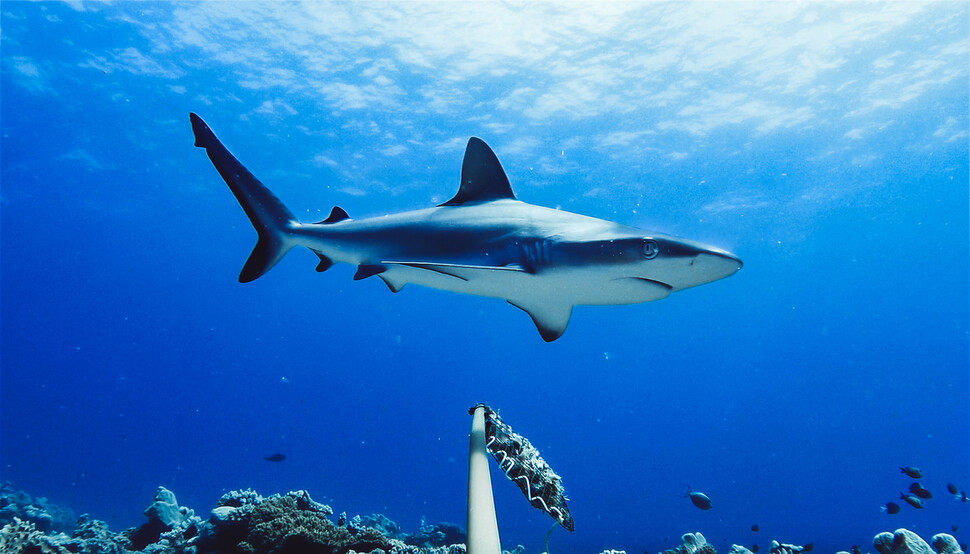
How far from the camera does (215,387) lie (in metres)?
98.8

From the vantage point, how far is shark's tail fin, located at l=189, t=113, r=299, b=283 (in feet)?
14.4

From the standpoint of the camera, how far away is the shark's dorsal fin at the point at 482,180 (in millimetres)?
4434

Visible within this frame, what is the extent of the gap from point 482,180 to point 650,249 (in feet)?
6.56

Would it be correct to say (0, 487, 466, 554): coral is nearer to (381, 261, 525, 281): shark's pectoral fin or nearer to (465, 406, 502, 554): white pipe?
(381, 261, 525, 281): shark's pectoral fin

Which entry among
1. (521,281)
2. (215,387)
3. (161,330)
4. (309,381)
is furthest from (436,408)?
(521,281)

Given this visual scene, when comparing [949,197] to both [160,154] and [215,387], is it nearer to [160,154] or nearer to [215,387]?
[160,154]

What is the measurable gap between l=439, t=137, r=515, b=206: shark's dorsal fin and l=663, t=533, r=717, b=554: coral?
588cm

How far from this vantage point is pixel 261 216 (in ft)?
15.2

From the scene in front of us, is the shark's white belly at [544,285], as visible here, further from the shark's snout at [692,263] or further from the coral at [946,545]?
the coral at [946,545]

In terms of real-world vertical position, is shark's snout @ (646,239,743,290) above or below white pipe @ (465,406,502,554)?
above

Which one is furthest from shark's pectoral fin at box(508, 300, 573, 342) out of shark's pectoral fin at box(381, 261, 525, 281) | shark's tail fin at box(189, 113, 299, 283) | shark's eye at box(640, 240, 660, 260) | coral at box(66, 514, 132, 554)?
coral at box(66, 514, 132, 554)

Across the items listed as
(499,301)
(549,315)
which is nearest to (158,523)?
(549,315)

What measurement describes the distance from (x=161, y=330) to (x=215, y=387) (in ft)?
108

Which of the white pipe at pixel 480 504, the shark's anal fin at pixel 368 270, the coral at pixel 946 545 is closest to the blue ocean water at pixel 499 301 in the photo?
the shark's anal fin at pixel 368 270
